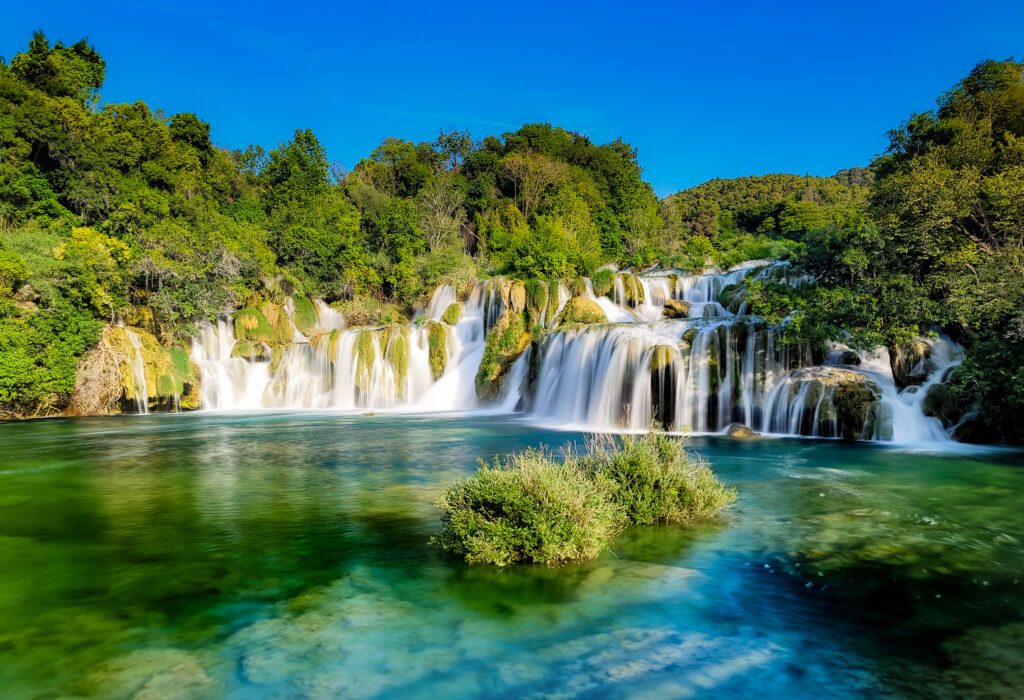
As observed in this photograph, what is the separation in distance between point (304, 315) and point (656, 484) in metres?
39.4

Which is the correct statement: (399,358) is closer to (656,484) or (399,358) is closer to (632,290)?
(632,290)

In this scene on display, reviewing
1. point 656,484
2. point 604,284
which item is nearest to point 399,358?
point 604,284

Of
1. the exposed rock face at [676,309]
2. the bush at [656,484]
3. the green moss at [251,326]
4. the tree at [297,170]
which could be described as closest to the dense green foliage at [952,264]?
the exposed rock face at [676,309]

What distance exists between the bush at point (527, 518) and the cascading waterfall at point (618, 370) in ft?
26.5

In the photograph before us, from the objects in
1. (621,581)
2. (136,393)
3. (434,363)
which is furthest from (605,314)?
(621,581)

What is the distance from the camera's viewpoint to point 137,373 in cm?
3266

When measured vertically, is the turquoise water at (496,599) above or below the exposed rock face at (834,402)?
below

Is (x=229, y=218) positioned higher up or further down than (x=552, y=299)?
higher up

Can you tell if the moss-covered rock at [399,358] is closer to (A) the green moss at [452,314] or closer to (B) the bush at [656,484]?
(A) the green moss at [452,314]

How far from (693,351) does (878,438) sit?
21.8ft

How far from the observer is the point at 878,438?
19.9 metres

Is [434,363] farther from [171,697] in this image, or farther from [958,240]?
[171,697]

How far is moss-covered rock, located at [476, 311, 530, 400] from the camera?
34.1 m

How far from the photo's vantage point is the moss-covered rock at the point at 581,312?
3369 centimetres
